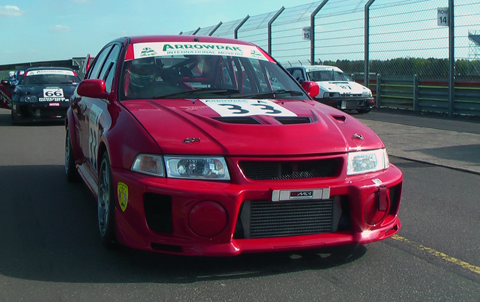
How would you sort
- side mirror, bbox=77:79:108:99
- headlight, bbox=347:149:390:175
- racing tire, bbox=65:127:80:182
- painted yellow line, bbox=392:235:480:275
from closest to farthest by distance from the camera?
1. headlight, bbox=347:149:390:175
2. painted yellow line, bbox=392:235:480:275
3. side mirror, bbox=77:79:108:99
4. racing tire, bbox=65:127:80:182

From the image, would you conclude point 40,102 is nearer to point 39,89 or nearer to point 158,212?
point 39,89

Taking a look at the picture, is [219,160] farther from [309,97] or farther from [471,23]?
[471,23]

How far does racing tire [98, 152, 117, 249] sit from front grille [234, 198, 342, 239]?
→ 2.98ft

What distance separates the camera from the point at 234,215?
3230mm

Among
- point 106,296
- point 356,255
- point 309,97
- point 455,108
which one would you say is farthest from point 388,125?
point 106,296

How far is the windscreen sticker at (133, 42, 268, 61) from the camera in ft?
15.7

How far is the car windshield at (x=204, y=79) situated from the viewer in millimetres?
4465

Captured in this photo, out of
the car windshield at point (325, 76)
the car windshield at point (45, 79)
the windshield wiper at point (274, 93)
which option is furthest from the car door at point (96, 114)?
the car windshield at point (325, 76)

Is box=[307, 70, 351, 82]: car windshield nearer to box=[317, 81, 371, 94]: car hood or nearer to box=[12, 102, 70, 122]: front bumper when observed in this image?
box=[317, 81, 371, 94]: car hood

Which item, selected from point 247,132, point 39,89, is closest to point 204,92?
point 247,132

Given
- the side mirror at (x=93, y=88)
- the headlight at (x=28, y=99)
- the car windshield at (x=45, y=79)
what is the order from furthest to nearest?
the car windshield at (x=45, y=79), the headlight at (x=28, y=99), the side mirror at (x=93, y=88)

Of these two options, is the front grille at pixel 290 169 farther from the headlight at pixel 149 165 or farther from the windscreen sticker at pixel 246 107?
the windscreen sticker at pixel 246 107

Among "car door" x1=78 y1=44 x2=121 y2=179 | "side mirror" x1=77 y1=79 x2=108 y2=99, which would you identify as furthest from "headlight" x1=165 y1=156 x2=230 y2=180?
"side mirror" x1=77 y1=79 x2=108 y2=99

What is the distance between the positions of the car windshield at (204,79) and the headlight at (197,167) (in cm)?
120
